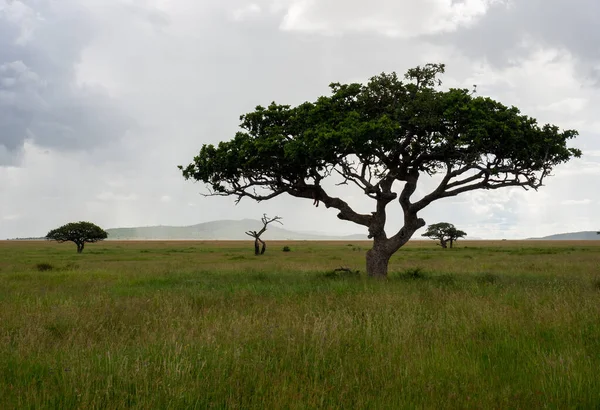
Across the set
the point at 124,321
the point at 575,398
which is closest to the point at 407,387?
the point at 575,398

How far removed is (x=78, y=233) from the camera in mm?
64438

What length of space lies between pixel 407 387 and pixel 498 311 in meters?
5.70

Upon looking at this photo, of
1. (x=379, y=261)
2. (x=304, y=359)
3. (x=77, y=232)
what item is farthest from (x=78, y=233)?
(x=304, y=359)

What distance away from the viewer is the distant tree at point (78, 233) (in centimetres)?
6306

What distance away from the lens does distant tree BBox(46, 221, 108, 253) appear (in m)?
63.1

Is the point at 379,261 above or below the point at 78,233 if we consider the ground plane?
below

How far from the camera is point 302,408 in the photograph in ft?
14.4

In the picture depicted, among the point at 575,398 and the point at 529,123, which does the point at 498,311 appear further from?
the point at 529,123

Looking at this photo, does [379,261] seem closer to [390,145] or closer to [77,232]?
[390,145]

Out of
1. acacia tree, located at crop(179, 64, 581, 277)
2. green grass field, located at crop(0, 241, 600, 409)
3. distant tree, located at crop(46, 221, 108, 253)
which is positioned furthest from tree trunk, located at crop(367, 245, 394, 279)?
distant tree, located at crop(46, 221, 108, 253)

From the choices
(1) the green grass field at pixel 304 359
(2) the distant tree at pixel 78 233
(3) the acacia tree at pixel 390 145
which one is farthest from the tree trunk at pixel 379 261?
(2) the distant tree at pixel 78 233

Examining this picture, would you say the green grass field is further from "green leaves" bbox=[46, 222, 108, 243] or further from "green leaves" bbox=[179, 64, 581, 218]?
"green leaves" bbox=[46, 222, 108, 243]

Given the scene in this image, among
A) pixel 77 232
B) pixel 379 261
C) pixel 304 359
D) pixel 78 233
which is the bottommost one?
pixel 304 359

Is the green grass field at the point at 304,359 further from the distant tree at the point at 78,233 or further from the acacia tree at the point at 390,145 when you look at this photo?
the distant tree at the point at 78,233
